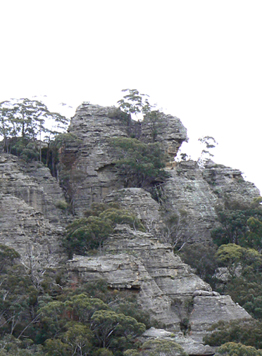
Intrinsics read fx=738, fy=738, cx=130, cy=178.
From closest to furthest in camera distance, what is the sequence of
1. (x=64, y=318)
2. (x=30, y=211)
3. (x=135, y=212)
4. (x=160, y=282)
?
(x=64, y=318) < (x=160, y=282) < (x=30, y=211) < (x=135, y=212)

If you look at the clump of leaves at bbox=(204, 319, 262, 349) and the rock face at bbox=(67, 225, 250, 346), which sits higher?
the rock face at bbox=(67, 225, 250, 346)

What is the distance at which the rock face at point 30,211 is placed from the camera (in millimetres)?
56031

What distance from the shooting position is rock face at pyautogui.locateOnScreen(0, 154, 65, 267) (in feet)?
184

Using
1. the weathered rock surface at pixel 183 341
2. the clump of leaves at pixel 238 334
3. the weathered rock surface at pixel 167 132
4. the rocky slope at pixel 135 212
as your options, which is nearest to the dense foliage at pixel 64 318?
the weathered rock surface at pixel 183 341

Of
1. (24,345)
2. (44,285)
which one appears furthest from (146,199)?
(24,345)

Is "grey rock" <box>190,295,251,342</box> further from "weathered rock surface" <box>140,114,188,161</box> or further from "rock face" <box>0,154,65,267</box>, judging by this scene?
"weathered rock surface" <box>140,114,188,161</box>

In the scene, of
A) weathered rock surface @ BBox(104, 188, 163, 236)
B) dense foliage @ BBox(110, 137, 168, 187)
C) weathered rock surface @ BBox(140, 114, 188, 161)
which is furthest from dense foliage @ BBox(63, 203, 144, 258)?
weathered rock surface @ BBox(140, 114, 188, 161)

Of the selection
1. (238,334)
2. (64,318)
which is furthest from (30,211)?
(238,334)

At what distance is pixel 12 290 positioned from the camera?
4791cm

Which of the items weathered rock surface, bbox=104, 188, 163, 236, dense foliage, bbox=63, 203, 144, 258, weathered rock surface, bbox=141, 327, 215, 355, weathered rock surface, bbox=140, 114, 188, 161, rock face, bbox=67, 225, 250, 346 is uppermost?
weathered rock surface, bbox=140, 114, 188, 161

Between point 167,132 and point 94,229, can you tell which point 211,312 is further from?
point 167,132

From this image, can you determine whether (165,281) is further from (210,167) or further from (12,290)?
(210,167)

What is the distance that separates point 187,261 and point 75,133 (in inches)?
886

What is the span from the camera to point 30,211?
59344 mm
